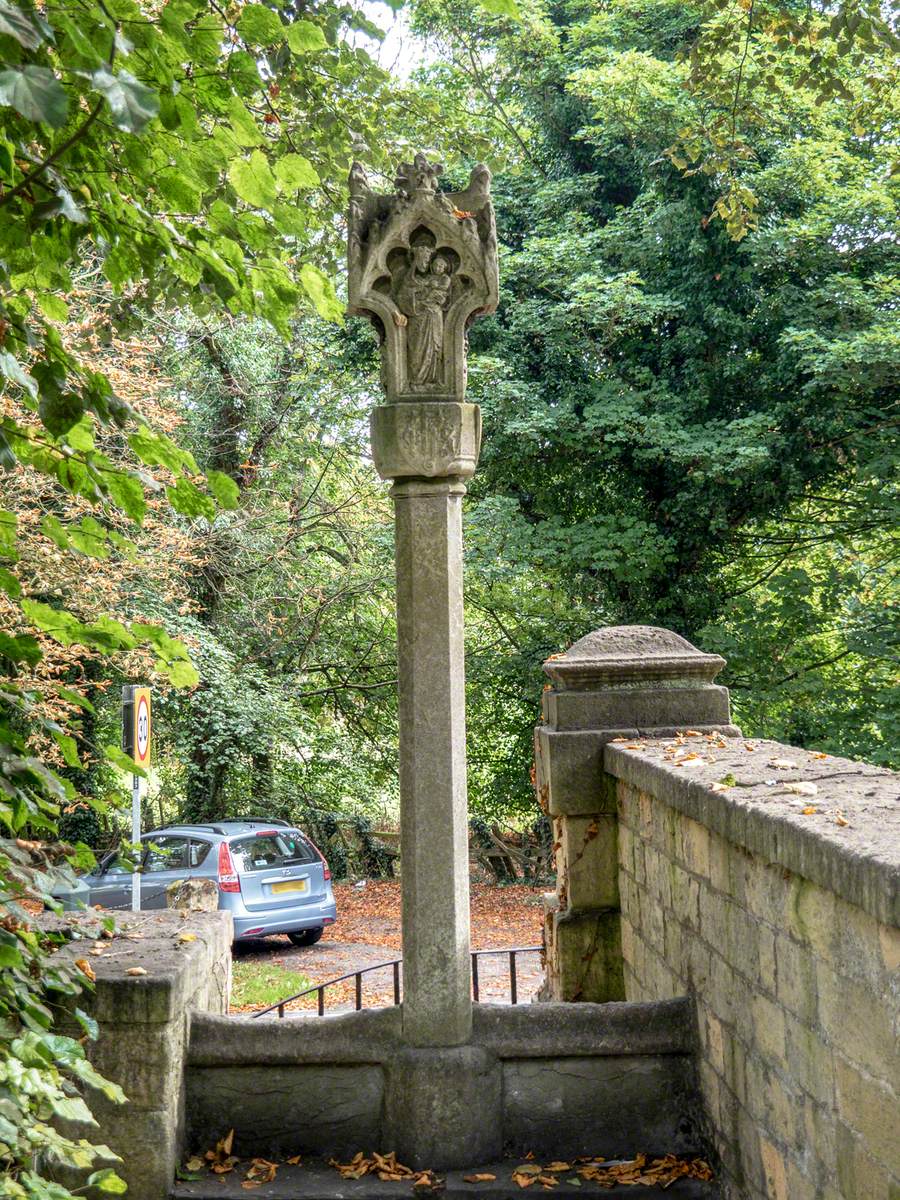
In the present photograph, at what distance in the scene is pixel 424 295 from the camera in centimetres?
402

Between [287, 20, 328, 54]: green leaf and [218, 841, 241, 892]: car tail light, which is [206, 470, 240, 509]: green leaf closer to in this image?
[287, 20, 328, 54]: green leaf

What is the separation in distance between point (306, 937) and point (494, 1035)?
11409mm

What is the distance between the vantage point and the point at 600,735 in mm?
5219

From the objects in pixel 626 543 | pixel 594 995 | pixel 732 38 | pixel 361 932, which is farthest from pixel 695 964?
pixel 361 932

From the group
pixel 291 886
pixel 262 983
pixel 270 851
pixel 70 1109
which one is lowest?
pixel 262 983

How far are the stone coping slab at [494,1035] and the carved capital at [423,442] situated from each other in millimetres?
1800

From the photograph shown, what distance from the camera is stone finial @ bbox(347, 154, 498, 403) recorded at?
13.1 ft

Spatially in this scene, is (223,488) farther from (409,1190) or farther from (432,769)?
(409,1190)

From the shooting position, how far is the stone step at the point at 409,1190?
3.53 metres

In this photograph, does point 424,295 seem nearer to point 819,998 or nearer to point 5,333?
point 5,333

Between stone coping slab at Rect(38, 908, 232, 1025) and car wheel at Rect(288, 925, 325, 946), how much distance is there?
10.6 meters

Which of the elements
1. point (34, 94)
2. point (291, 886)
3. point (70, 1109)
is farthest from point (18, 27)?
point (291, 886)

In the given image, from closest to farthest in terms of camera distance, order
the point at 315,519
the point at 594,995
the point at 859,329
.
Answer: the point at 594,995 → the point at 859,329 → the point at 315,519

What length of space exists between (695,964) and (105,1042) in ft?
6.17
